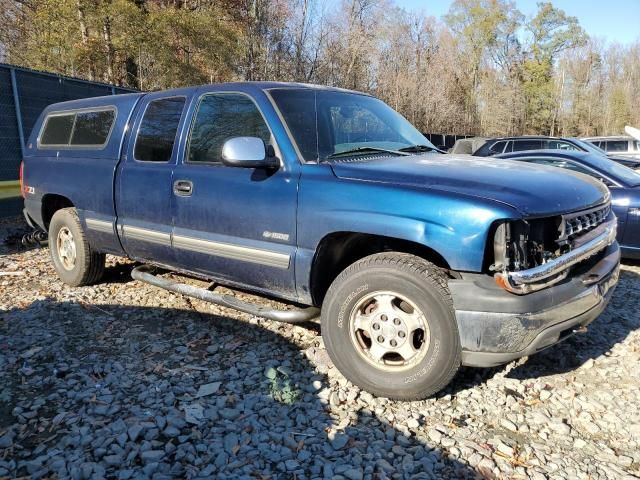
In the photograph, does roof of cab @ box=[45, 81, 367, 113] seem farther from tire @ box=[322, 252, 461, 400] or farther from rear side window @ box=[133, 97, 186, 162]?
tire @ box=[322, 252, 461, 400]

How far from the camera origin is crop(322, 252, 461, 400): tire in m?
2.84

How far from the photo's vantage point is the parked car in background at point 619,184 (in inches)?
229

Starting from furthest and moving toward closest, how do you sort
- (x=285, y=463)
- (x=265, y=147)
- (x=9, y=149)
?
1. (x=9, y=149)
2. (x=265, y=147)
3. (x=285, y=463)

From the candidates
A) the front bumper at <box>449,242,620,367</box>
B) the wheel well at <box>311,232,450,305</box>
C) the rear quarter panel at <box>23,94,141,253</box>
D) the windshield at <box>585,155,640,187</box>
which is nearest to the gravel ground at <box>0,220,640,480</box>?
the front bumper at <box>449,242,620,367</box>

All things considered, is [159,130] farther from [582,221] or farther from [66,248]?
[582,221]

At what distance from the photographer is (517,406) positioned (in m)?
3.05

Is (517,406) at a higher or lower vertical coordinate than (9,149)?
lower

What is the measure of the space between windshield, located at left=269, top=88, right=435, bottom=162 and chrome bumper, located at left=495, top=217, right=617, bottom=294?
148 centimetres

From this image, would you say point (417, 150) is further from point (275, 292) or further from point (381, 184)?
point (275, 292)

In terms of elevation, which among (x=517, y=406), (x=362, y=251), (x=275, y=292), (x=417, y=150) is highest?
(x=417, y=150)

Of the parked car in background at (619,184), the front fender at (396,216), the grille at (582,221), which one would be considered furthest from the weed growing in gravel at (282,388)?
the parked car in background at (619,184)

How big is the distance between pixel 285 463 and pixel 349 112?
2.62 meters

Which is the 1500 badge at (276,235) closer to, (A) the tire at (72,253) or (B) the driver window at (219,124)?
(B) the driver window at (219,124)

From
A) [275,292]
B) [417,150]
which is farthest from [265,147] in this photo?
[417,150]
